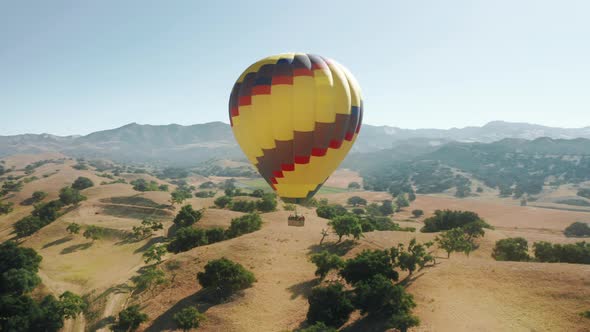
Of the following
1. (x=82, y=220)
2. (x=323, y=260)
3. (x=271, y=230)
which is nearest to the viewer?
(x=323, y=260)

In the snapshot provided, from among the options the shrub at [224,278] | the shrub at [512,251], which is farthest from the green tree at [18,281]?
the shrub at [512,251]

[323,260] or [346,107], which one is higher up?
[346,107]

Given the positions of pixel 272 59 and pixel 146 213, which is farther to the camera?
pixel 146 213

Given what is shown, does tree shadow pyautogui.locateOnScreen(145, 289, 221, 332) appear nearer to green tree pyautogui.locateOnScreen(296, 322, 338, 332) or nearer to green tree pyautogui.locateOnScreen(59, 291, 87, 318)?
green tree pyautogui.locateOnScreen(59, 291, 87, 318)

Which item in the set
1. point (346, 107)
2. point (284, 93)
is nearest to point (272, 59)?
point (284, 93)

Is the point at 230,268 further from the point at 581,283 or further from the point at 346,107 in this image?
the point at 581,283

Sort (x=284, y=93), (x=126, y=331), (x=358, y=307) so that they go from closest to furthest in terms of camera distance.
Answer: (x=284, y=93) → (x=358, y=307) → (x=126, y=331)

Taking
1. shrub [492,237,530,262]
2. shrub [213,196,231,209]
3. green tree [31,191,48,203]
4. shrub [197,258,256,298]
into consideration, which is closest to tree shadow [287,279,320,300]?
shrub [197,258,256,298]
